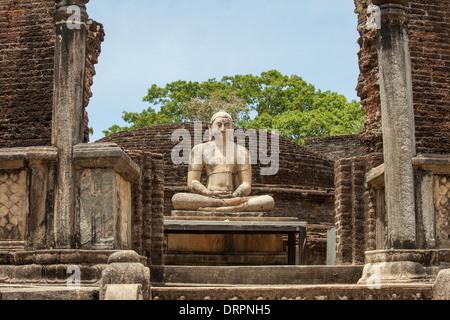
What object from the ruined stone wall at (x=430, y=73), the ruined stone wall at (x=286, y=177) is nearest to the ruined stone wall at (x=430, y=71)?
the ruined stone wall at (x=430, y=73)

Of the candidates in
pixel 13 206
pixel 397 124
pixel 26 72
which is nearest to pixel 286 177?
pixel 26 72

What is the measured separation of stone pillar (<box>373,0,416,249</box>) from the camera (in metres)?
7.24

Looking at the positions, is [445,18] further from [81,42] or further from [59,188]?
[59,188]

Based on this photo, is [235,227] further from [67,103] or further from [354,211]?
[67,103]

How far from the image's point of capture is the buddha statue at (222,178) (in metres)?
11.7

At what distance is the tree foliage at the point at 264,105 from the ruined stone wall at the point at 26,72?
21.3 m

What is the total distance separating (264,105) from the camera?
33469 mm

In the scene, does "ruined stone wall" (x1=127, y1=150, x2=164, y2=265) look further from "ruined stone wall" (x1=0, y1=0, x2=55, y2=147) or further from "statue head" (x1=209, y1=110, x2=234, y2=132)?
"statue head" (x1=209, y1=110, x2=234, y2=132)

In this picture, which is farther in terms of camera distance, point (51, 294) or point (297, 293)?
point (297, 293)

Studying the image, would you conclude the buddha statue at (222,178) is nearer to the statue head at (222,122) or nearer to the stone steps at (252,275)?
the statue head at (222,122)

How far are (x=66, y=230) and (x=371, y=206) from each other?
13.5 feet

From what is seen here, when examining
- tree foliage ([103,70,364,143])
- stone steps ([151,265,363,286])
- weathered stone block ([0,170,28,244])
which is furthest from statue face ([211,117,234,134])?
tree foliage ([103,70,364,143])

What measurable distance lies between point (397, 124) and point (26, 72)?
4.58m

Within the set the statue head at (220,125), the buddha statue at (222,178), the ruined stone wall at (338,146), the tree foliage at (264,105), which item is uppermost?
the tree foliage at (264,105)
